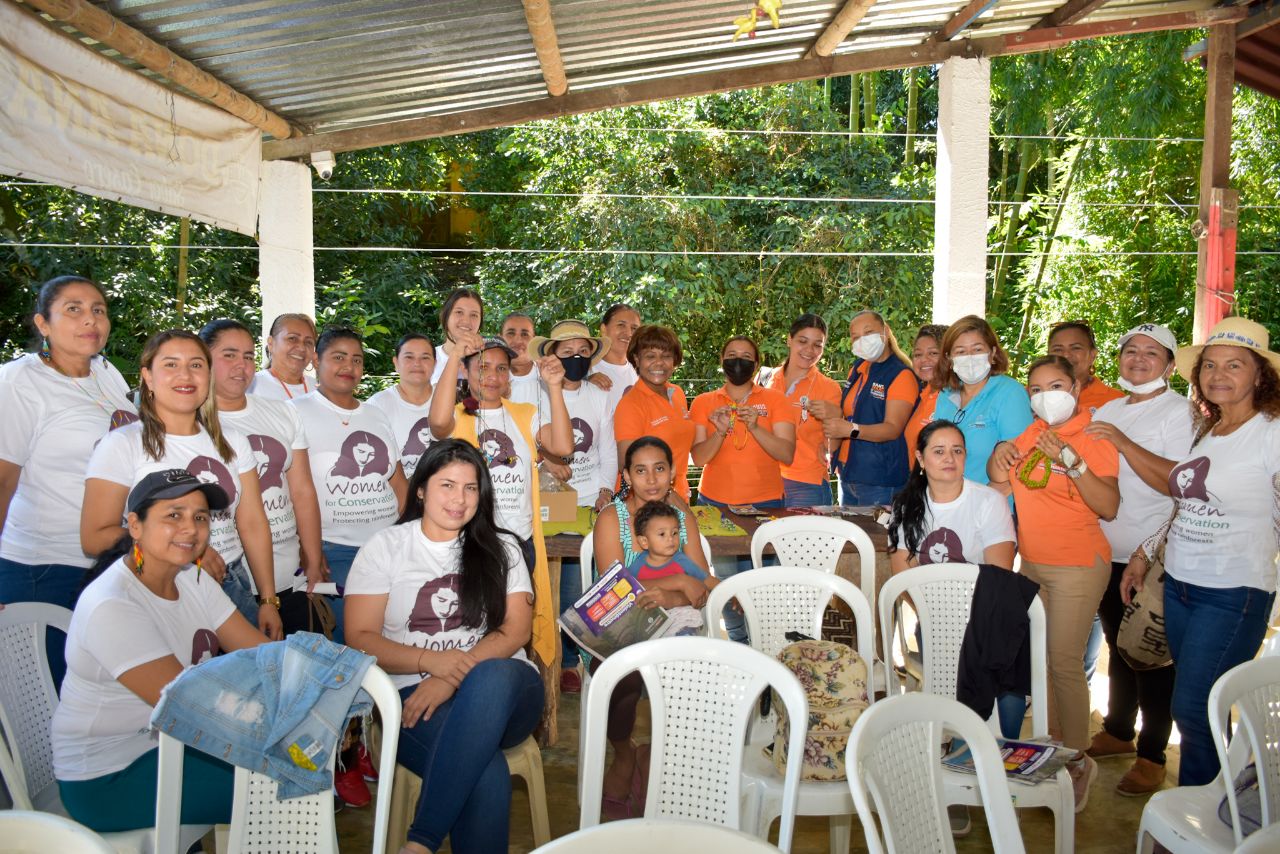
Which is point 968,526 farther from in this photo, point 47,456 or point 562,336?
point 47,456

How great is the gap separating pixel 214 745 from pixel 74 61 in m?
3.12

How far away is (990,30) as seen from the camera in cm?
640

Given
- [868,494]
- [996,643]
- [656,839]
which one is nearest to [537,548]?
[996,643]

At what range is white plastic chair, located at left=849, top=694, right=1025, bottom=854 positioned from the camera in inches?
77.3

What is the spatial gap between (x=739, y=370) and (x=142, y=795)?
10.5 feet

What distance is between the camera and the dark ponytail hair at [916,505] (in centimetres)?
368

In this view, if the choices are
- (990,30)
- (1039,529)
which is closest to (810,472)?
(1039,529)

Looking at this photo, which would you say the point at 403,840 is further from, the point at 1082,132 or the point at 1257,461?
the point at 1082,132

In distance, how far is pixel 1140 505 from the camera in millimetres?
3771

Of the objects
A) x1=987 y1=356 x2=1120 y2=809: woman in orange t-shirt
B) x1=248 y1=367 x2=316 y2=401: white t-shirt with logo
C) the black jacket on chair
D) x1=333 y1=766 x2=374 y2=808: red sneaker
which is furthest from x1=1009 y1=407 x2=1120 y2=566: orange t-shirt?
x1=248 y1=367 x2=316 y2=401: white t-shirt with logo

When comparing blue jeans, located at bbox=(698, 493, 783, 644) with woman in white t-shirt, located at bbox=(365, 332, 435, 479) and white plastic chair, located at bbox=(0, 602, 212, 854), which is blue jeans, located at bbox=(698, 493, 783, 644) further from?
white plastic chair, located at bbox=(0, 602, 212, 854)

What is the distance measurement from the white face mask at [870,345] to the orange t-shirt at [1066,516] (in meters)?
1.48

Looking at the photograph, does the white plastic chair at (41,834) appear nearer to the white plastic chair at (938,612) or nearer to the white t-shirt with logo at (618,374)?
the white plastic chair at (938,612)

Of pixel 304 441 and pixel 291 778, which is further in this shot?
pixel 304 441
